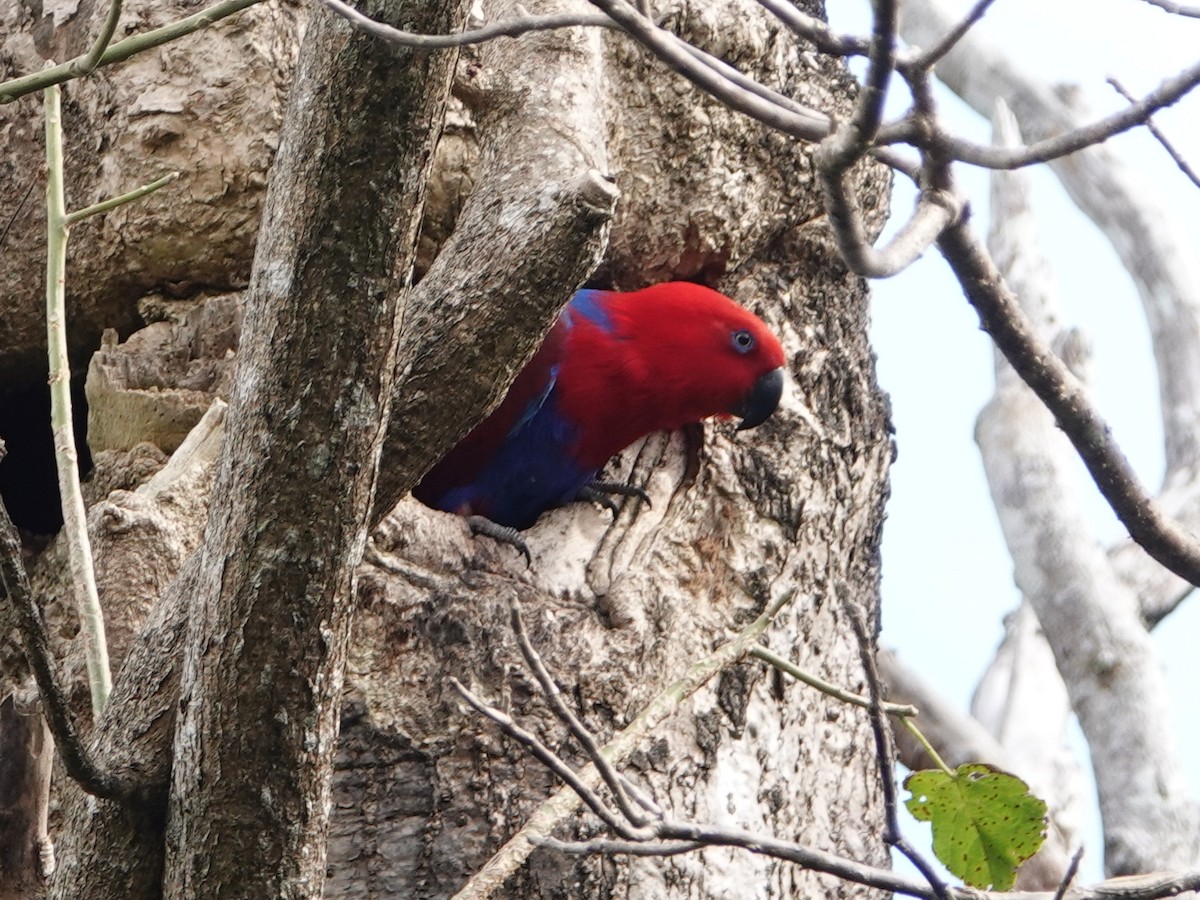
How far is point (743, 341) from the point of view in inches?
122

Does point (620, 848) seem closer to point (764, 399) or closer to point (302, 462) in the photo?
point (302, 462)

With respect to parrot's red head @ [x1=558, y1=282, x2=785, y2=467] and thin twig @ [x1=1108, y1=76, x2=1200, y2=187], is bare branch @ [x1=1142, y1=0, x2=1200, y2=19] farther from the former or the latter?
parrot's red head @ [x1=558, y1=282, x2=785, y2=467]

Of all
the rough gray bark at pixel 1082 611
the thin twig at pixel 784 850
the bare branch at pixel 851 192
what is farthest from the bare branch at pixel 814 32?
the rough gray bark at pixel 1082 611

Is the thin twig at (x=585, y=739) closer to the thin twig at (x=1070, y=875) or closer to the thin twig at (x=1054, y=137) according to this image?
the thin twig at (x=1070, y=875)

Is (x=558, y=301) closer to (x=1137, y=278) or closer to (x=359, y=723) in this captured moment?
(x=359, y=723)

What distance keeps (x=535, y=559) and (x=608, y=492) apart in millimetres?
449

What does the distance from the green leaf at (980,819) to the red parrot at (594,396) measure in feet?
4.97

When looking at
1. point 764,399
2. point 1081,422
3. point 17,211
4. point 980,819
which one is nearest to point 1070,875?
point 980,819

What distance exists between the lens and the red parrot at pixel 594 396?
3.17 meters

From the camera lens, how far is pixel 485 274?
1847 mm

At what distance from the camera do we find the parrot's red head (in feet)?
10.1

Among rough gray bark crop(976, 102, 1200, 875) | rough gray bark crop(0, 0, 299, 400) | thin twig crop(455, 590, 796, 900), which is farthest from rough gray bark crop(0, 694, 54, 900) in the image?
rough gray bark crop(976, 102, 1200, 875)

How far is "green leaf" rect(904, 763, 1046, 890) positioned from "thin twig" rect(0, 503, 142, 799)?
3.03ft

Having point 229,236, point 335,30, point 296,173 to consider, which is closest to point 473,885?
point 296,173
